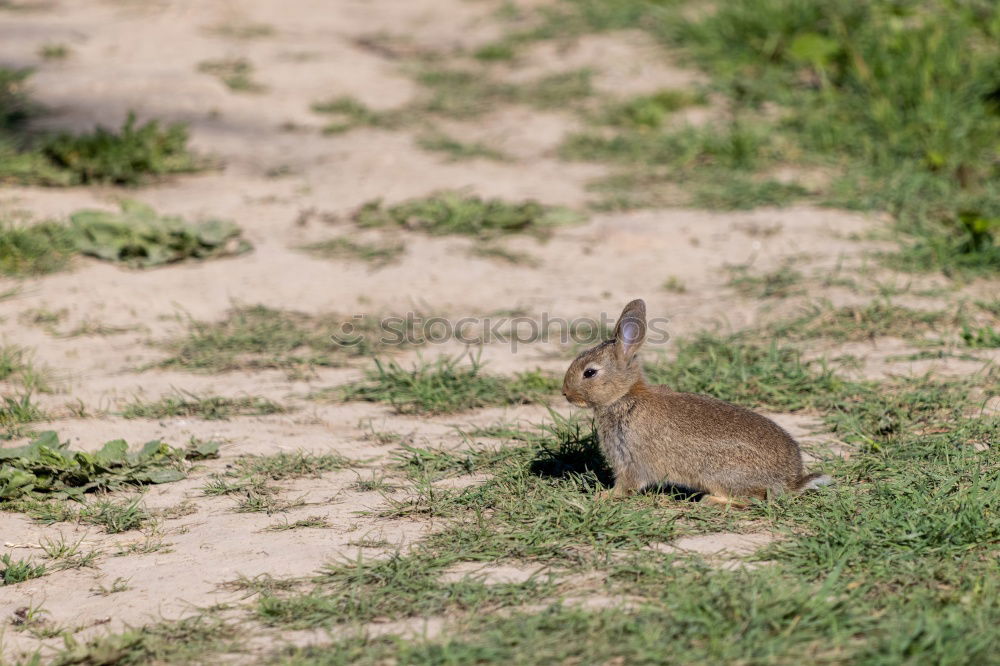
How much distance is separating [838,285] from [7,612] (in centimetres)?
474

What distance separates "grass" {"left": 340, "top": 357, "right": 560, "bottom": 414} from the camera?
5598mm

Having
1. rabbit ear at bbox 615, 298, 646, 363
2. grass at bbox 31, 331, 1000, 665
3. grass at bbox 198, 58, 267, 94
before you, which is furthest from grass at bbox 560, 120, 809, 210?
rabbit ear at bbox 615, 298, 646, 363

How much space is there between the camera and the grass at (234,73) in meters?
10.3

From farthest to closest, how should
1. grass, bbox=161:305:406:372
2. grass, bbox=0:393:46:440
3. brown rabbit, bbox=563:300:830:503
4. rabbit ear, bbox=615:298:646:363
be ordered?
1. grass, bbox=161:305:406:372
2. grass, bbox=0:393:46:440
3. rabbit ear, bbox=615:298:646:363
4. brown rabbit, bbox=563:300:830:503

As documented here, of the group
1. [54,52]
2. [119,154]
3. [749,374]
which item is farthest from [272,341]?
[54,52]

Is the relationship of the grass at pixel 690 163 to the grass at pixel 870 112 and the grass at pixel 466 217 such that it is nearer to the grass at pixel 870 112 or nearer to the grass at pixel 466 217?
the grass at pixel 870 112

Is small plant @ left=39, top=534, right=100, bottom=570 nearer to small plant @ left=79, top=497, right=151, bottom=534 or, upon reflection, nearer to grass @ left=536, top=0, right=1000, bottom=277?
small plant @ left=79, top=497, right=151, bottom=534

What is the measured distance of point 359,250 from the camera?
7.61 m

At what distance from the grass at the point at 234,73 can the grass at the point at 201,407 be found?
5.25m

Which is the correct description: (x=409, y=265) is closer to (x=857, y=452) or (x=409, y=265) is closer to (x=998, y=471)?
(x=857, y=452)

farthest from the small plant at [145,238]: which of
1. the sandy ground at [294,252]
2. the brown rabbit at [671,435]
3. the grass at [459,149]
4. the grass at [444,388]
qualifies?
the brown rabbit at [671,435]

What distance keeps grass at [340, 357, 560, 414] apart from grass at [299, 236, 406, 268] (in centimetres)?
174

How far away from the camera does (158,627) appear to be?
3.63m

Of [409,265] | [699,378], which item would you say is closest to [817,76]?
[409,265]
